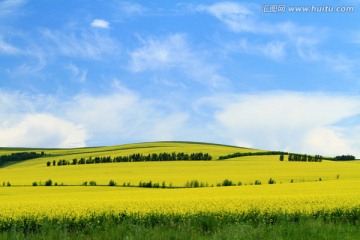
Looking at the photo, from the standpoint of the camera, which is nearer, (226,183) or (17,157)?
(226,183)

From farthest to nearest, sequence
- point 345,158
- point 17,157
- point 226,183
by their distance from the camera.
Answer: point 17,157
point 345,158
point 226,183

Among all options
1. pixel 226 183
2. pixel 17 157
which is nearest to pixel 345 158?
pixel 226 183

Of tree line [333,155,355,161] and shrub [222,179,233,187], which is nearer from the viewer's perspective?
shrub [222,179,233,187]

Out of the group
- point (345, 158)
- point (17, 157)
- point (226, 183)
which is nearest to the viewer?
point (226, 183)

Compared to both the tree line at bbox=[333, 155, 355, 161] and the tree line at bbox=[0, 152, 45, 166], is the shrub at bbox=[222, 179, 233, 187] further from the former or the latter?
the tree line at bbox=[0, 152, 45, 166]

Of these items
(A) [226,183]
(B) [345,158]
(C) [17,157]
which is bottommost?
(A) [226,183]

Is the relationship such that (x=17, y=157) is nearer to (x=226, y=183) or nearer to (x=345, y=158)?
(x=345, y=158)

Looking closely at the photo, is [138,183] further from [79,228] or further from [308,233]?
[308,233]

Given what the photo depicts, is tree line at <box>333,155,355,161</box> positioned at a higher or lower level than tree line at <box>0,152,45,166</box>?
higher

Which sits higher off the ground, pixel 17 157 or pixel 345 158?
pixel 345 158

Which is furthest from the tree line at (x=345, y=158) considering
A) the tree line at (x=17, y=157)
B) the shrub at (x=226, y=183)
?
the tree line at (x=17, y=157)

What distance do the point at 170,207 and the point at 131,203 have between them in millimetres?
2284

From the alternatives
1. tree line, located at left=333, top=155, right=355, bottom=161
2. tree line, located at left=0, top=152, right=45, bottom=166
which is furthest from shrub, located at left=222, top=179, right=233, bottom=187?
tree line, located at left=0, top=152, right=45, bottom=166

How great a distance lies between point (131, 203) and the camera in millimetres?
19688
